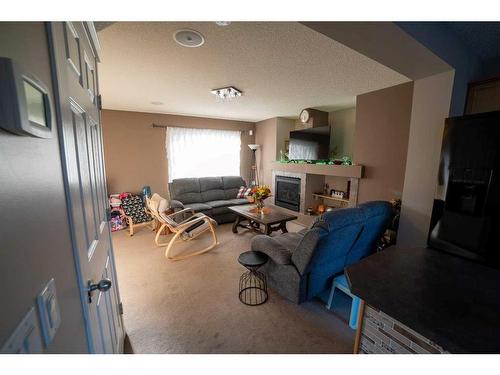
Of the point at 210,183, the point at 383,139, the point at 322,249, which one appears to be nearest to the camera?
the point at 322,249

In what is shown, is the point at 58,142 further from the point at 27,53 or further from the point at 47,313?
the point at 47,313

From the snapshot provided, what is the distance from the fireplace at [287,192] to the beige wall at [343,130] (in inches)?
41.6

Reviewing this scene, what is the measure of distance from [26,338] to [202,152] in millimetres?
4881

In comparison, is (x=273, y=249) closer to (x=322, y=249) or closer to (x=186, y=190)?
(x=322, y=249)

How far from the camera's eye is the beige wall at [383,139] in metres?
2.76

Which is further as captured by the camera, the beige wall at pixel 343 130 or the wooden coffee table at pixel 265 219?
the beige wall at pixel 343 130

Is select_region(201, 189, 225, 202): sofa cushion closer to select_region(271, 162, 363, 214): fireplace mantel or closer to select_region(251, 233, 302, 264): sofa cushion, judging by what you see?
select_region(271, 162, 363, 214): fireplace mantel

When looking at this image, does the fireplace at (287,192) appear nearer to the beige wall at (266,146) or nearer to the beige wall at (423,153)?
the beige wall at (266,146)

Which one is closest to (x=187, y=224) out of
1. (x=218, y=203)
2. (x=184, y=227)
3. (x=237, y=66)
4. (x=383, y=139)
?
(x=184, y=227)

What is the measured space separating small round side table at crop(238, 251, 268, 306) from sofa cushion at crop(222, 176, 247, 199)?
107 inches

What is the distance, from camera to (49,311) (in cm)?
50

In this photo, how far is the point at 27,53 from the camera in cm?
49

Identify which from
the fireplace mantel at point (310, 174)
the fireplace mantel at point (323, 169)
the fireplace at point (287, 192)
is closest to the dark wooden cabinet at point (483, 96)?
the fireplace mantel at point (323, 169)

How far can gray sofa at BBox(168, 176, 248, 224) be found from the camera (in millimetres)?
4324
